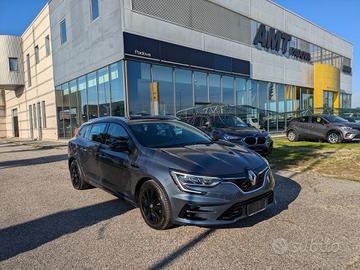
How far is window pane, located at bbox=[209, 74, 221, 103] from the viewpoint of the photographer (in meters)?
20.0

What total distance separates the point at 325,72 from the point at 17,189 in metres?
32.2

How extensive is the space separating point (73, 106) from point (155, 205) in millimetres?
20155

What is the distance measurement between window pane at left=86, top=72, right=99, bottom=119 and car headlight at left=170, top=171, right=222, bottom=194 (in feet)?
53.2

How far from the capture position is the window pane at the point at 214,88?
787 inches

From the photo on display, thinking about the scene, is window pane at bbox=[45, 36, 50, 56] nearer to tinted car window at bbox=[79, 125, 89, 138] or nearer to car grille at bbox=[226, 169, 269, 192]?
tinted car window at bbox=[79, 125, 89, 138]

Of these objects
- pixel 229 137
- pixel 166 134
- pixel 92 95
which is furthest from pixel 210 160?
pixel 92 95

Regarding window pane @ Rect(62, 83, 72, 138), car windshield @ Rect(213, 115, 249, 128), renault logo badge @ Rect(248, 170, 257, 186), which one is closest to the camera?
renault logo badge @ Rect(248, 170, 257, 186)

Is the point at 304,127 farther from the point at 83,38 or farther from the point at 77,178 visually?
the point at 83,38

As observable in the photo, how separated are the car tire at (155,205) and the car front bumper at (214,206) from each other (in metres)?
0.13

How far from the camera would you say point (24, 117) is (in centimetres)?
3447

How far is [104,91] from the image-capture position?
18078mm

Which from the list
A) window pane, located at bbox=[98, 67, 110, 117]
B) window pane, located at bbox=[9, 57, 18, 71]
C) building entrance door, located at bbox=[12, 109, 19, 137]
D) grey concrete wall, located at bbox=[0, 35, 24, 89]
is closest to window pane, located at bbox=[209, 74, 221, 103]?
window pane, located at bbox=[98, 67, 110, 117]

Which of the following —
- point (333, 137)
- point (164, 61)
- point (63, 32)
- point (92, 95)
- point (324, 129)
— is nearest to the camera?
point (333, 137)

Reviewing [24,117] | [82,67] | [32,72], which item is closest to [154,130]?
[82,67]
